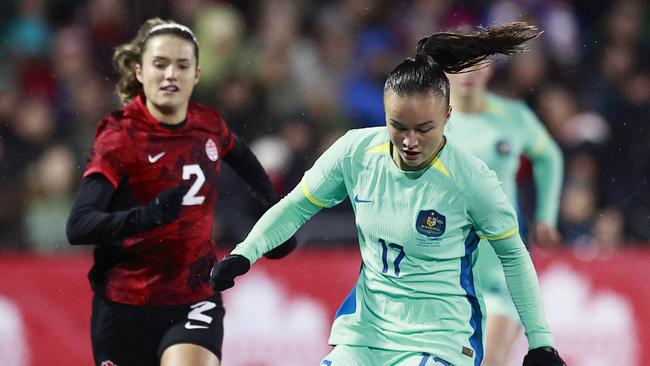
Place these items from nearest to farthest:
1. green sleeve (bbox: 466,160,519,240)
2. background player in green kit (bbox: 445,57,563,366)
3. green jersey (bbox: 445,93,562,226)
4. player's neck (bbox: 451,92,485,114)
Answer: green sleeve (bbox: 466,160,519,240)
background player in green kit (bbox: 445,57,563,366)
green jersey (bbox: 445,93,562,226)
player's neck (bbox: 451,92,485,114)

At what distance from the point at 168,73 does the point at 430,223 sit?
1.51 meters

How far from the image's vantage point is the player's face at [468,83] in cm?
625

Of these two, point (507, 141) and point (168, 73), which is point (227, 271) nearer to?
Answer: point (168, 73)

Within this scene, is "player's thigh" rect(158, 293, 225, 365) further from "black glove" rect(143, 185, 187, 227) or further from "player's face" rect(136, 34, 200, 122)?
"player's face" rect(136, 34, 200, 122)

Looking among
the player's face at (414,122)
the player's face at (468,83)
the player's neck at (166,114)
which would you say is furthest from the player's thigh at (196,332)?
the player's face at (468,83)

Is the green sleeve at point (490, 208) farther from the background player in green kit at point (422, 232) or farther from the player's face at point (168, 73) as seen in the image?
the player's face at point (168, 73)

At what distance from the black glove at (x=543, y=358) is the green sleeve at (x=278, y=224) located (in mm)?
942

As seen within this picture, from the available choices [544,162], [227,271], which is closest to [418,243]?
[227,271]

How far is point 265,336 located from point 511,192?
2.03 meters

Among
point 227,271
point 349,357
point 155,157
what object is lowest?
point 349,357

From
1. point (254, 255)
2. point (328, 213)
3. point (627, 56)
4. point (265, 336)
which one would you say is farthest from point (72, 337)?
point (627, 56)

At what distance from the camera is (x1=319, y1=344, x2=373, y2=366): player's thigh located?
428 cm

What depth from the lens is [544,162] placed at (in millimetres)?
6789

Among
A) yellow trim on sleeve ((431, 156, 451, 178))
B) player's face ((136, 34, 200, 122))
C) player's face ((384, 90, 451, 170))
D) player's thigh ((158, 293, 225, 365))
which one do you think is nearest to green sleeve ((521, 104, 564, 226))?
player's face ((136, 34, 200, 122))
